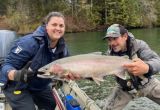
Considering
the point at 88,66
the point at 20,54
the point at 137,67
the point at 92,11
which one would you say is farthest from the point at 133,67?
the point at 92,11

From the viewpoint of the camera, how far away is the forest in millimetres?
54781

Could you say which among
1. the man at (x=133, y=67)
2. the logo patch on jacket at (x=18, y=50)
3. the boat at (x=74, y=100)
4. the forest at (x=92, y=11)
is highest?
the logo patch on jacket at (x=18, y=50)

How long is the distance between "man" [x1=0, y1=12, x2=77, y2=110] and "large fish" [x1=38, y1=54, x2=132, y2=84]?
0.14m

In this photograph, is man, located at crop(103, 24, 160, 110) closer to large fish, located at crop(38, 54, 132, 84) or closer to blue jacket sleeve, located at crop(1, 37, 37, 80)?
large fish, located at crop(38, 54, 132, 84)

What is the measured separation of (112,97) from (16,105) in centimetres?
203

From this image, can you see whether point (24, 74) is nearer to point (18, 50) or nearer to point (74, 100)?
point (18, 50)

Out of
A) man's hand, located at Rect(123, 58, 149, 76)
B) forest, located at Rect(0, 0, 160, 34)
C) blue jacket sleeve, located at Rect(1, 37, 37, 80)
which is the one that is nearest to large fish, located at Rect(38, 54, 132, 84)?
man's hand, located at Rect(123, 58, 149, 76)

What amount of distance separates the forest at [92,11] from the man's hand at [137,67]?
4721 cm

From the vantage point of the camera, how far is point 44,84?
659cm

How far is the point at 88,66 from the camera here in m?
5.96

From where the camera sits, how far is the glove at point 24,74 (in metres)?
5.78

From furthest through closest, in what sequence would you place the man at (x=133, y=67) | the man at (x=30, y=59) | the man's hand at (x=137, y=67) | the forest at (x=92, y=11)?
the forest at (x=92, y=11), the man at (x=133, y=67), the man's hand at (x=137, y=67), the man at (x=30, y=59)

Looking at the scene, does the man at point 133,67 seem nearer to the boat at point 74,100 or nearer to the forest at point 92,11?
the boat at point 74,100

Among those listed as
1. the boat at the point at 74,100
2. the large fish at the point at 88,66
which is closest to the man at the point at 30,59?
the large fish at the point at 88,66
